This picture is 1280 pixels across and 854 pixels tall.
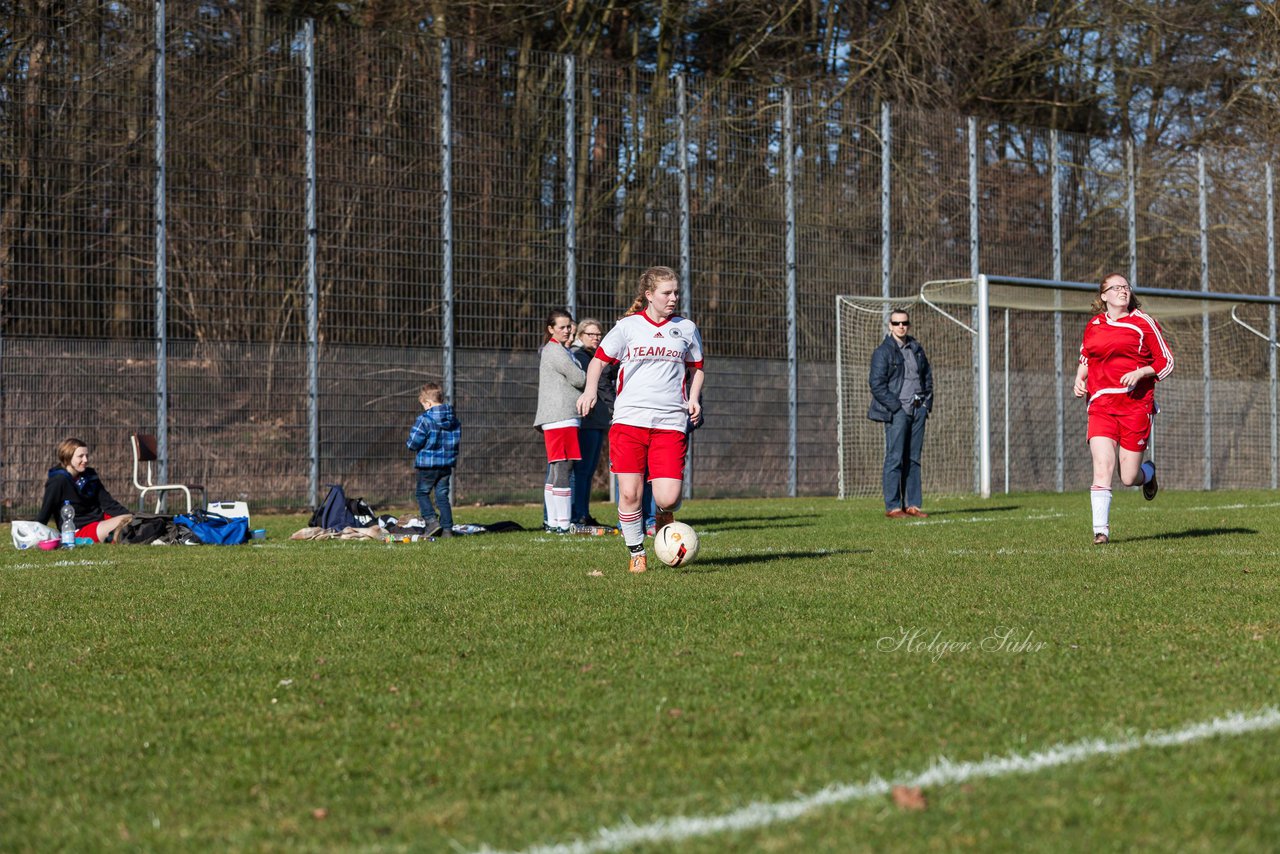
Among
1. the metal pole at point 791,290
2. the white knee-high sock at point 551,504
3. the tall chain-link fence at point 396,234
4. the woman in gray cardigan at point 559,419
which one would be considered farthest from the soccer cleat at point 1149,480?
the metal pole at point 791,290

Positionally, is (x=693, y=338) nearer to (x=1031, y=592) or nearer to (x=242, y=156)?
(x=1031, y=592)

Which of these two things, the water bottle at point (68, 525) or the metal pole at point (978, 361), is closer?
the water bottle at point (68, 525)

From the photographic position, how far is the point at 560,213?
19969 mm

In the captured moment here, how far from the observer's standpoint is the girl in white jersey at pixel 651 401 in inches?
347

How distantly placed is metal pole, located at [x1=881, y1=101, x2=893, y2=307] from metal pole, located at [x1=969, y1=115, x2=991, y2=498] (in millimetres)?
1263

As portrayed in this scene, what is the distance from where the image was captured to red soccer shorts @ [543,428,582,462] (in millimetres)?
12867

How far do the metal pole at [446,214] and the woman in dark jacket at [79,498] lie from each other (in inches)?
241

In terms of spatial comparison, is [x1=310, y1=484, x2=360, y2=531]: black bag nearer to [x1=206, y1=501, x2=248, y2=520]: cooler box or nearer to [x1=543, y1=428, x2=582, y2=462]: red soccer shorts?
[x1=206, y1=501, x2=248, y2=520]: cooler box

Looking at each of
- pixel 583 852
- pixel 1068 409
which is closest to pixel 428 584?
pixel 583 852

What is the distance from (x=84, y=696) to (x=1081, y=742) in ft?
10.2

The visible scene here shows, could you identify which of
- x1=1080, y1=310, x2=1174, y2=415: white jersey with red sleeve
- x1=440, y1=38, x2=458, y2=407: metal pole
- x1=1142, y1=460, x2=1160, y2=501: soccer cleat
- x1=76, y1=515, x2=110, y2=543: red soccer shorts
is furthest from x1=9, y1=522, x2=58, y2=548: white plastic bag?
x1=1142, y1=460, x2=1160, y2=501: soccer cleat

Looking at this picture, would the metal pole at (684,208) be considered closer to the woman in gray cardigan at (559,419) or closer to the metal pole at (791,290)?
the metal pole at (791,290)

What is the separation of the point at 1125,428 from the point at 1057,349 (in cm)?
1408

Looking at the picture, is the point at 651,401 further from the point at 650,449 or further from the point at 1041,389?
the point at 1041,389
